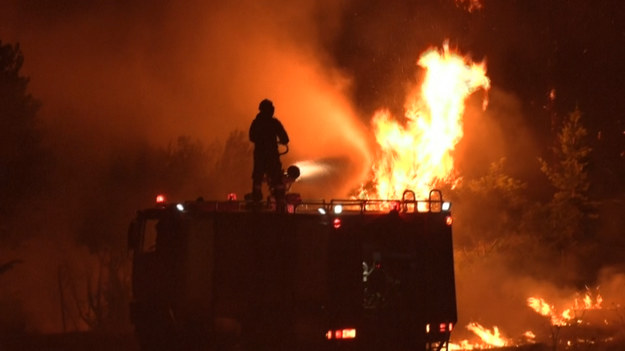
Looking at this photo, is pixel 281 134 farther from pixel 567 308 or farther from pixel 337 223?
pixel 567 308

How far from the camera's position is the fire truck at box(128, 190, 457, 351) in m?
9.95

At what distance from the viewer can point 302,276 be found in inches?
396

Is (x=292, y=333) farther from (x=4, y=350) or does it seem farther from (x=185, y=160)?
(x=185, y=160)

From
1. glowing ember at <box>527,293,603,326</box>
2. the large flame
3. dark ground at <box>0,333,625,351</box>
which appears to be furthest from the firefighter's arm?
the large flame

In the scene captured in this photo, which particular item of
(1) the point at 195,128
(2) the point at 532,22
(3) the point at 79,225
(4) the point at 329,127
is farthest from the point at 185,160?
(2) the point at 532,22

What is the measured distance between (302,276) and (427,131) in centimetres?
1862

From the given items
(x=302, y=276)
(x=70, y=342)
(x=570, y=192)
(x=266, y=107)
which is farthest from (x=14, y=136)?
(x=302, y=276)

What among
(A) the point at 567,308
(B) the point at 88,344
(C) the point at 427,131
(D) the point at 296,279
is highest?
(C) the point at 427,131

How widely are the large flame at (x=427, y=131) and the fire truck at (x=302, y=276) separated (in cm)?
1467

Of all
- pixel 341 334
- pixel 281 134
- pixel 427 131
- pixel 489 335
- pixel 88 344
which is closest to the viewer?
pixel 341 334

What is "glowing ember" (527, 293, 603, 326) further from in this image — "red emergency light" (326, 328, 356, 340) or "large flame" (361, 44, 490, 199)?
"red emergency light" (326, 328, 356, 340)

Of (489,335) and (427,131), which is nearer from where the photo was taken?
(489,335)

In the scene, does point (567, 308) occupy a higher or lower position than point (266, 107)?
lower

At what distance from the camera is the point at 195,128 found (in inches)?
1666
